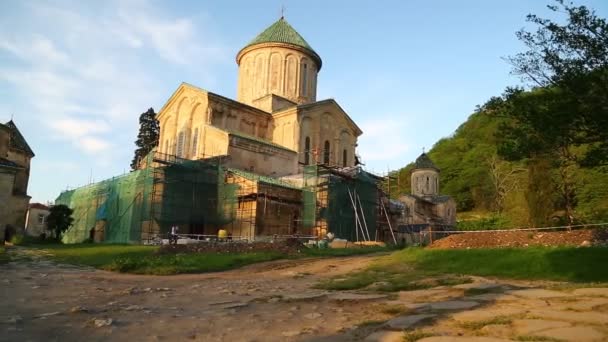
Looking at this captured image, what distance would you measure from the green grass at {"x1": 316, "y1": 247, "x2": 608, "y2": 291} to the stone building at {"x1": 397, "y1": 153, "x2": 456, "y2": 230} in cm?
2364

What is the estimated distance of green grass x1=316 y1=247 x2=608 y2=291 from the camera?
30.6ft

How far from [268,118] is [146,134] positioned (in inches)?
685

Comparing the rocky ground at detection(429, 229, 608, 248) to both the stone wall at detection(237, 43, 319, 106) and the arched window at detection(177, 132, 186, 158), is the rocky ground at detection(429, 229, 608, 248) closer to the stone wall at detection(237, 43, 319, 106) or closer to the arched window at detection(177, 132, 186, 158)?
the arched window at detection(177, 132, 186, 158)

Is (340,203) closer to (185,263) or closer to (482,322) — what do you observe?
(185,263)

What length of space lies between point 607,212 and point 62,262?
3522 cm

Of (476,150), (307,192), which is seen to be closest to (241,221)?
(307,192)

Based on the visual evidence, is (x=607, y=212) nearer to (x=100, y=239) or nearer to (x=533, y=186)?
(x=533, y=186)

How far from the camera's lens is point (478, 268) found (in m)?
11.8

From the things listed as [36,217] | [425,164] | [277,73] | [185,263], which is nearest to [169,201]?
[185,263]

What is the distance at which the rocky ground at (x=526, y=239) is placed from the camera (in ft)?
48.1

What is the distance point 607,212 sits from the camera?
→ 1400 inches

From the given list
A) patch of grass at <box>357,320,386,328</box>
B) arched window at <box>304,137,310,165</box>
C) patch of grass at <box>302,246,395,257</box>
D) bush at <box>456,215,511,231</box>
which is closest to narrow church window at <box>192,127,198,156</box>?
arched window at <box>304,137,310,165</box>

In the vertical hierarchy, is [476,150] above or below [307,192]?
above

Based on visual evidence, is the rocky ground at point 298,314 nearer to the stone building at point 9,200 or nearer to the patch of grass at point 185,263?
the patch of grass at point 185,263
